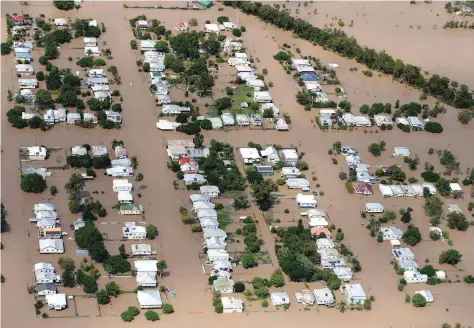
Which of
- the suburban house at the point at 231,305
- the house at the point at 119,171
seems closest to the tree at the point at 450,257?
the suburban house at the point at 231,305

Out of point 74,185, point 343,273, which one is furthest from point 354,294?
point 74,185

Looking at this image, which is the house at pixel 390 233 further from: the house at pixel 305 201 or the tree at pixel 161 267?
the tree at pixel 161 267

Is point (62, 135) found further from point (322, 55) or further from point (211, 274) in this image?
A: point (322, 55)

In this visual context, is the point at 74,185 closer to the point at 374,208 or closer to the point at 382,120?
the point at 374,208

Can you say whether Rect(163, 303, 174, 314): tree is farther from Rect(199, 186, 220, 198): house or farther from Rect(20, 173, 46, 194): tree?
Rect(20, 173, 46, 194): tree

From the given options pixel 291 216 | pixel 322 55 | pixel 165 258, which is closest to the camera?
pixel 165 258

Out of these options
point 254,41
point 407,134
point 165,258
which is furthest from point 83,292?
point 254,41
